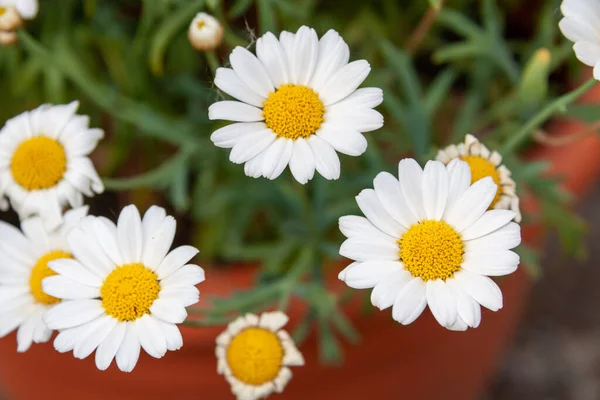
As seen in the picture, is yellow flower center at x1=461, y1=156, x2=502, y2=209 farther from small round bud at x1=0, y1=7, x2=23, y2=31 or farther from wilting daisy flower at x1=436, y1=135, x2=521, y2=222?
small round bud at x1=0, y1=7, x2=23, y2=31

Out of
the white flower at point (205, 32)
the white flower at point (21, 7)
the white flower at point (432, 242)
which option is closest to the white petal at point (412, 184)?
the white flower at point (432, 242)

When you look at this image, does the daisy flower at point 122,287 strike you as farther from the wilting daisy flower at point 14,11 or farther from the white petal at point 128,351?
the wilting daisy flower at point 14,11

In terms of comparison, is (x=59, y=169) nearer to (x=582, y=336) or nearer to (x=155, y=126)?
(x=155, y=126)

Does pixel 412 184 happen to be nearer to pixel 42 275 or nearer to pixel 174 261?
pixel 174 261

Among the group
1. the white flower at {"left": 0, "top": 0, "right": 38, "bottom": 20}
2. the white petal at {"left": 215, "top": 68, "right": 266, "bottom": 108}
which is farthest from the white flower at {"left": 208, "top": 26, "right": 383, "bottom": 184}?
the white flower at {"left": 0, "top": 0, "right": 38, "bottom": 20}

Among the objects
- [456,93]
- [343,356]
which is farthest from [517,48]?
[343,356]

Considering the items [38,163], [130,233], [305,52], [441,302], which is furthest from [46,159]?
[441,302]
